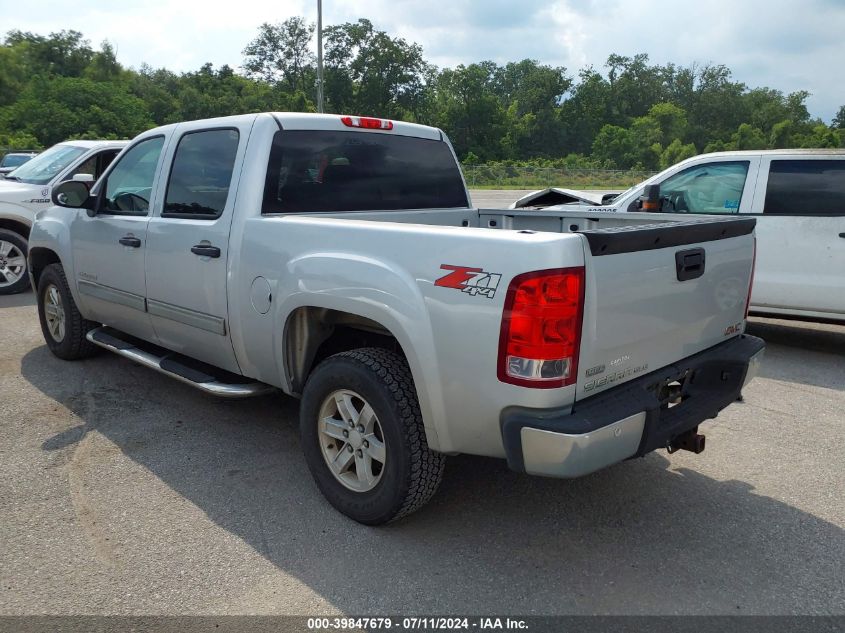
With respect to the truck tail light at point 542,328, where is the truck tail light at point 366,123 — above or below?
above

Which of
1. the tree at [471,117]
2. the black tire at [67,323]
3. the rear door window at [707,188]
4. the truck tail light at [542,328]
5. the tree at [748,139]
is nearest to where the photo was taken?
the truck tail light at [542,328]

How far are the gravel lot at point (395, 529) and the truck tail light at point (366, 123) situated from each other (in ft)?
6.42

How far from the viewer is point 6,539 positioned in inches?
125

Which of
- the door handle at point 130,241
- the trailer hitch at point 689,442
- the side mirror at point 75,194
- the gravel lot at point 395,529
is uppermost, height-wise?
the side mirror at point 75,194

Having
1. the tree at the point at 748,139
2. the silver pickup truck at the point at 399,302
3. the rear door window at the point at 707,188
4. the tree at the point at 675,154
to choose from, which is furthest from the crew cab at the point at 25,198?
the tree at the point at 748,139

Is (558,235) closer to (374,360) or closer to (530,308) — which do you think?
(530,308)

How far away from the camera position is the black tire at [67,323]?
18.3ft

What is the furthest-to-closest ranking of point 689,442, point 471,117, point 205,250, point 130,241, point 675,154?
point 471,117, point 675,154, point 130,241, point 205,250, point 689,442

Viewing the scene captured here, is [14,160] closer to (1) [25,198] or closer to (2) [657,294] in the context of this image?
(1) [25,198]

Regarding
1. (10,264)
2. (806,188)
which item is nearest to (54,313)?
(10,264)

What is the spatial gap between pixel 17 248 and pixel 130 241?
552 centimetres

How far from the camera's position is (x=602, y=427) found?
2.60 meters

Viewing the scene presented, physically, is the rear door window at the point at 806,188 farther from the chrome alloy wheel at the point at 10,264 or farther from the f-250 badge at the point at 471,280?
the chrome alloy wheel at the point at 10,264

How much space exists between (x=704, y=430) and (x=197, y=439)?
10.5 ft
